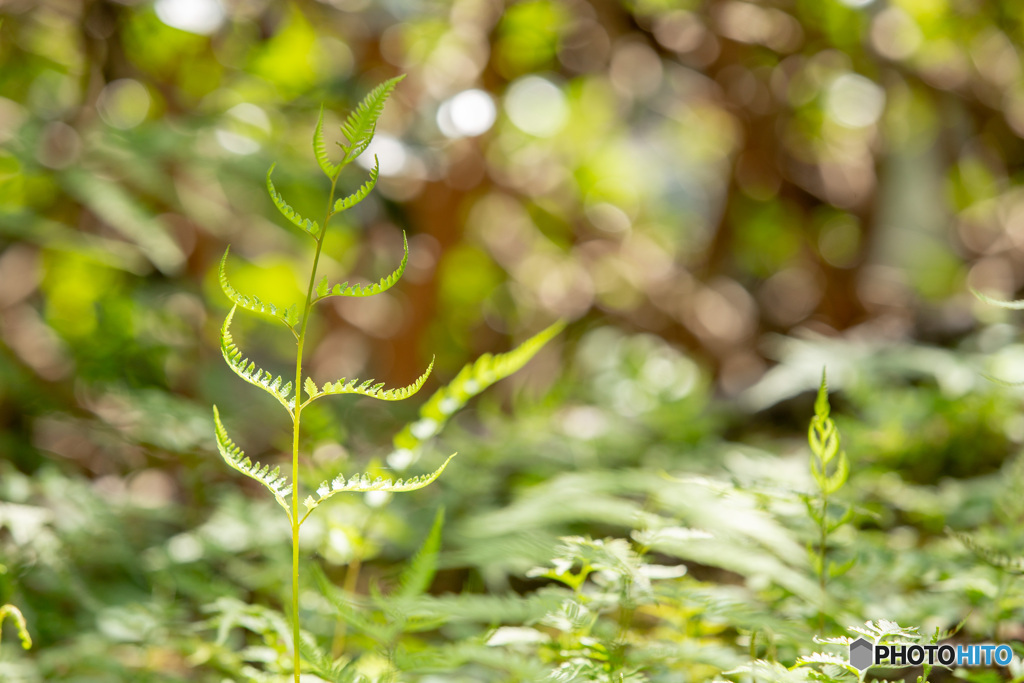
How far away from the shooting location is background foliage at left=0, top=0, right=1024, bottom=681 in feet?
2.55

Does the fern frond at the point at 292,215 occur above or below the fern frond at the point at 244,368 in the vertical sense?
above

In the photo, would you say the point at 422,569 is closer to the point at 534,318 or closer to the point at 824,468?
the point at 824,468

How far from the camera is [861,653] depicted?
0.59m

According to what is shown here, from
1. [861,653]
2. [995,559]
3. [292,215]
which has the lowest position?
[861,653]

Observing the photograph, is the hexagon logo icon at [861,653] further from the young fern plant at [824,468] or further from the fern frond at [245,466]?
the fern frond at [245,466]

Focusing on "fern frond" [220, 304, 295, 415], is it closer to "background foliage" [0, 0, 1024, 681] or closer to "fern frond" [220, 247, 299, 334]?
"fern frond" [220, 247, 299, 334]

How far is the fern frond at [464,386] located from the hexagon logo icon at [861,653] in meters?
0.36

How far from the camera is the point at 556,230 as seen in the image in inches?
88.1

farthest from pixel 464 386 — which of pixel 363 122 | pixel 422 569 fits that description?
pixel 363 122

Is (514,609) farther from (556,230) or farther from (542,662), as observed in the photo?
(556,230)

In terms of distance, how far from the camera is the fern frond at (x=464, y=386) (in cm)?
68

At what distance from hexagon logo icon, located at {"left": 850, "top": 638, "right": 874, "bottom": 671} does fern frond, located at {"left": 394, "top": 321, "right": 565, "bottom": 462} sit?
1.19 ft


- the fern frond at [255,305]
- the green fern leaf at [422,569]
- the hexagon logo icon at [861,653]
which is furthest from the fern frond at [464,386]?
the hexagon logo icon at [861,653]

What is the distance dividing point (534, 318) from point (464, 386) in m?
1.56
